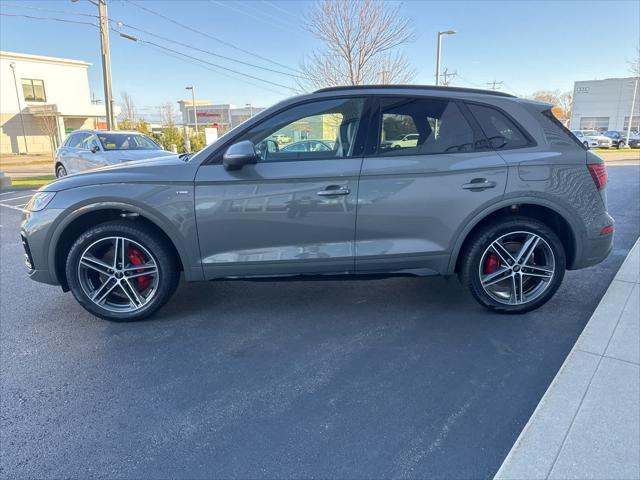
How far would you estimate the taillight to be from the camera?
347 cm

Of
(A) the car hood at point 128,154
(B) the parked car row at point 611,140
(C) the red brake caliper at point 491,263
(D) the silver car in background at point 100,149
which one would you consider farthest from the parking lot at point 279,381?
(B) the parked car row at point 611,140

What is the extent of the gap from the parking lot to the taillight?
3.59ft

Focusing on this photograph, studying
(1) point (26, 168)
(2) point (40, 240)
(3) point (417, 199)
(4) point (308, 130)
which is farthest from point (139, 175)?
(1) point (26, 168)

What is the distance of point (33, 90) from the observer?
3703 cm

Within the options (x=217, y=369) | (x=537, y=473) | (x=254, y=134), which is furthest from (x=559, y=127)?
(x=217, y=369)

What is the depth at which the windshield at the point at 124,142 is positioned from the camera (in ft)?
35.1

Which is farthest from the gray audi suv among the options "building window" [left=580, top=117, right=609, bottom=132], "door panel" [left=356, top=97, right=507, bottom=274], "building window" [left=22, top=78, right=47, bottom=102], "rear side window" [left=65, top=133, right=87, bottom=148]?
"building window" [left=580, top=117, right=609, bottom=132]

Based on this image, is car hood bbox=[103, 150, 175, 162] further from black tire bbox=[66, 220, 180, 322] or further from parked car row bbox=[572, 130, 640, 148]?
parked car row bbox=[572, 130, 640, 148]

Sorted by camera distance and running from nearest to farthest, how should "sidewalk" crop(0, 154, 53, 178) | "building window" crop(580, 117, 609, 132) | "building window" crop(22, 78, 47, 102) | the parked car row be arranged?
"sidewalk" crop(0, 154, 53, 178), the parked car row, "building window" crop(22, 78, 47, 102), "building window" crop(580, 117, 609, 132)

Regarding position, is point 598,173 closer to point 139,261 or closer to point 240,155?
point 240,155

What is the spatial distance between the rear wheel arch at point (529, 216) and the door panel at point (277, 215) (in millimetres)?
914

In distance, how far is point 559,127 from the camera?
3516 mm

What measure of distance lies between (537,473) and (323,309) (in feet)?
7.10

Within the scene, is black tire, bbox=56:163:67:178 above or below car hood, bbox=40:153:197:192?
below
